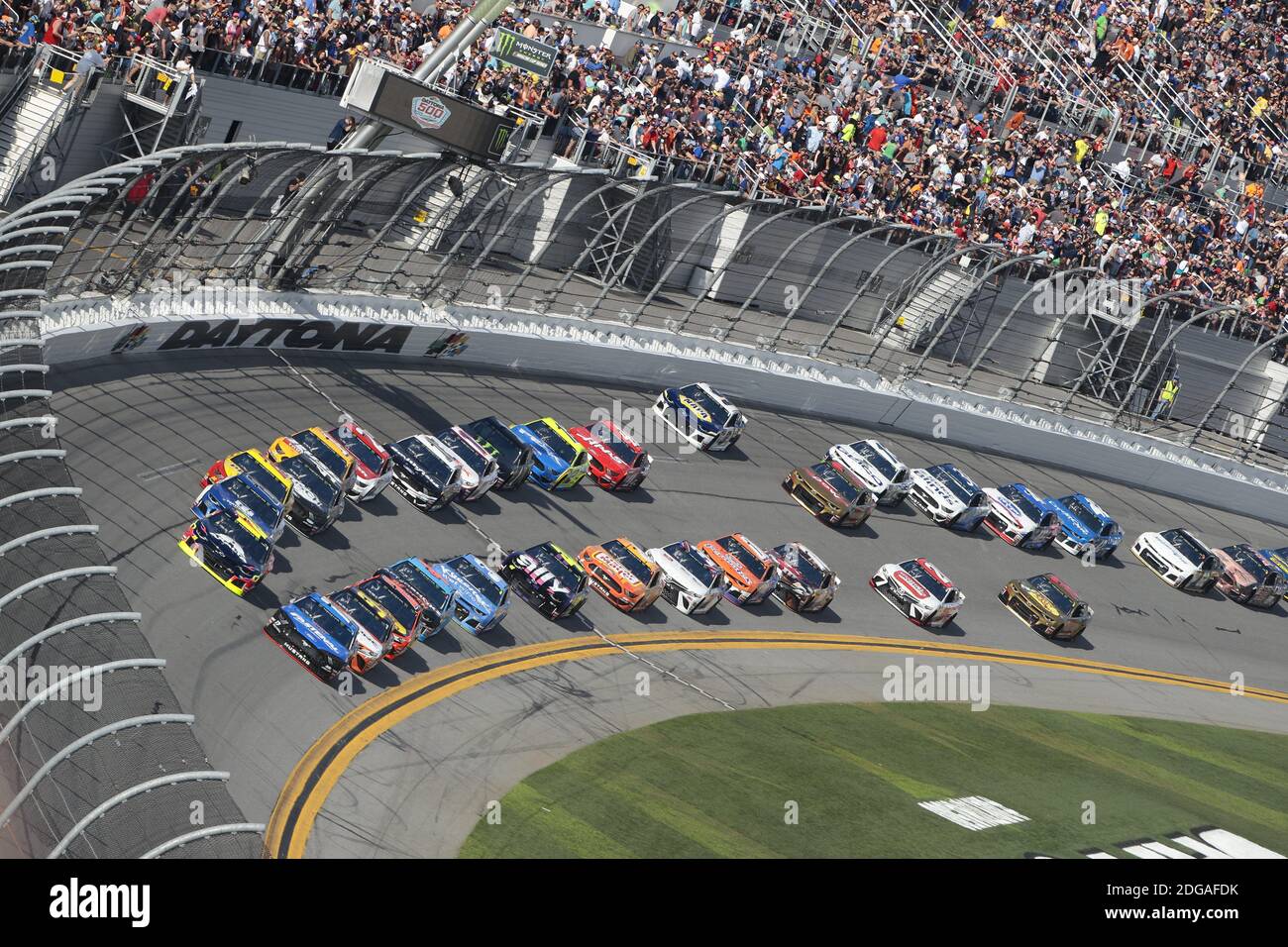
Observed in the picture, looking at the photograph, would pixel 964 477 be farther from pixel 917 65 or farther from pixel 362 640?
pixel 362 640

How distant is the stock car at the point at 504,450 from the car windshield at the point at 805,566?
612cm

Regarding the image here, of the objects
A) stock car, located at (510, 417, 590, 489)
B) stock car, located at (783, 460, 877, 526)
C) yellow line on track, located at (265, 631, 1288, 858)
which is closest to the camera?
yellow line on track, located at (265, 631, 1288, 858)

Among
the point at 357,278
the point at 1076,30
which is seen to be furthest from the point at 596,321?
the point at 1076,30

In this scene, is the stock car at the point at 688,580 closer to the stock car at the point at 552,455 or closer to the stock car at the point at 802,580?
the stock car at the point at 802,580

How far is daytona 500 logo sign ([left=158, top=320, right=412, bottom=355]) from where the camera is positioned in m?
32.2

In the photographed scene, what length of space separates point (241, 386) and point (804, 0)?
2888 cm

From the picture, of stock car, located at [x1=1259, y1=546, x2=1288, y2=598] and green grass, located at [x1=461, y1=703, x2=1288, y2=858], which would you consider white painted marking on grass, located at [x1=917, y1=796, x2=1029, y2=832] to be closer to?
green grass, located at [x1=461, y1=703, x2=1288, y2=858]

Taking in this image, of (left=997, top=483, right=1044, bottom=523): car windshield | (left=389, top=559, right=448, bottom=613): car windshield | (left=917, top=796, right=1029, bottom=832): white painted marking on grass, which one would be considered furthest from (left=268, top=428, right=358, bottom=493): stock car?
(left=997, top=483, right=1044, bottom=523): car windshield

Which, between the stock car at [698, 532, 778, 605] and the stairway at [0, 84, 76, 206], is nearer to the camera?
the stairway at [0, 84, 76, 206]

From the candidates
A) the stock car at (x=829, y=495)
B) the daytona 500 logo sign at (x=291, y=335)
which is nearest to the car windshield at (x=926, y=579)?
the stock car at (x=829, y=495)

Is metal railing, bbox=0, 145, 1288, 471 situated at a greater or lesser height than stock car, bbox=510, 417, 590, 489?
greater

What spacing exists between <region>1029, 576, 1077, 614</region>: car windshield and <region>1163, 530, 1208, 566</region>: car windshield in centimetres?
733

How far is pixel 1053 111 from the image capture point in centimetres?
5703

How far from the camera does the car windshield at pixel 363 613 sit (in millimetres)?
26734
